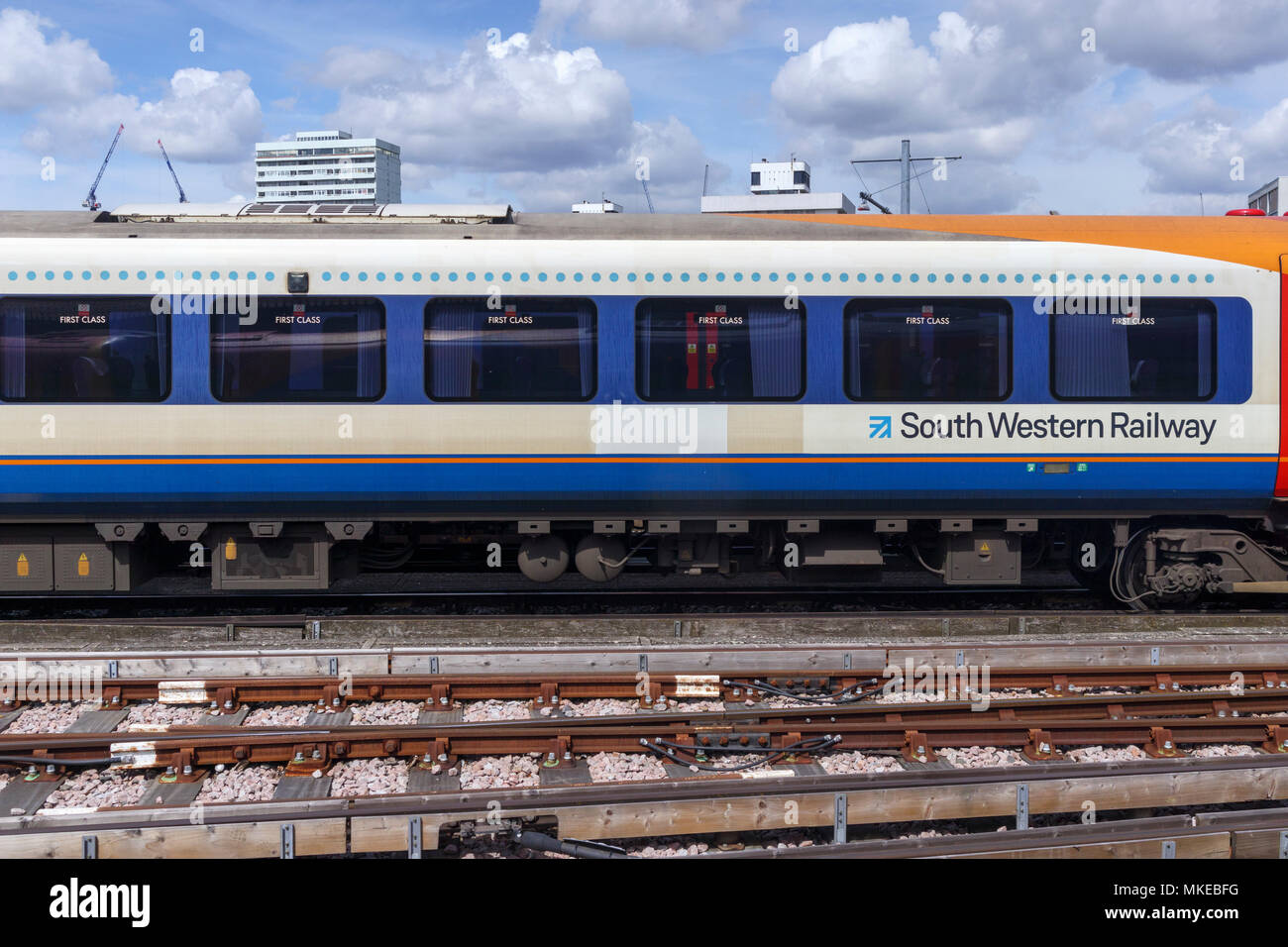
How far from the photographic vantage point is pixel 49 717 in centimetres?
779

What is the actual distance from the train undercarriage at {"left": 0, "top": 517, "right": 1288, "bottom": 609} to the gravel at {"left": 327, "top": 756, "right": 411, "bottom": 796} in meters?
3.43

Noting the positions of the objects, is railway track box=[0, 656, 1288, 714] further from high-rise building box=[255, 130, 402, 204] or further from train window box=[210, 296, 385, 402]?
high-rise building box=[255, 130, 402, 204]

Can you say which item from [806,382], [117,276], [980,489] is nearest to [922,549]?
[980,489]

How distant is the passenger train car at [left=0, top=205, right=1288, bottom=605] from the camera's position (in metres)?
9.77

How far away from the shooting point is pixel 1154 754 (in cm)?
744

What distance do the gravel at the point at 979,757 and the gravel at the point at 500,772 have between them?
2.82 m

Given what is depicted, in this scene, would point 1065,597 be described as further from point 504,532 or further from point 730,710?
point 504,532

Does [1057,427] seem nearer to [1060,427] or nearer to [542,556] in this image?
[1060,427]

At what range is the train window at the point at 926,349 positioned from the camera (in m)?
9.95

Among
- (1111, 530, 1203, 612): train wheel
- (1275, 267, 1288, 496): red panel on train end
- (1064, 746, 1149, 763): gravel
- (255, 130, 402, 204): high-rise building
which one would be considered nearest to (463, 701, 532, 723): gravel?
(1064, 746, 1149, 763): gravel

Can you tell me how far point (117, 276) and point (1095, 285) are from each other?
915cm

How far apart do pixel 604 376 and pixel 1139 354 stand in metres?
5.10

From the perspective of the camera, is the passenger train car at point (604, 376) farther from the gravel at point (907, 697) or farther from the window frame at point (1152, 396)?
the gravel at point (907, 697)

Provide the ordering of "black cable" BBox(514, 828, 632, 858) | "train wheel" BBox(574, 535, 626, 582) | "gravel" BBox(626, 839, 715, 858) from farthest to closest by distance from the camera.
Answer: "train wheel" BBox(574, 535, 626, 582) < "gravel" BBox(626, 839, 715, 858) < "black cable" BBox(514, 828, 632, 858)
